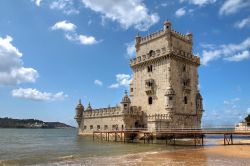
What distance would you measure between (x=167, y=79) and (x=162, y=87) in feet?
5.31

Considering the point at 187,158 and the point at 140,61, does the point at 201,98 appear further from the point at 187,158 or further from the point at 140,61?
the point at 187,158

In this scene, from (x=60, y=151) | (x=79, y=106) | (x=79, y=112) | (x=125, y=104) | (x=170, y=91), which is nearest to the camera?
(x=60, y=151)

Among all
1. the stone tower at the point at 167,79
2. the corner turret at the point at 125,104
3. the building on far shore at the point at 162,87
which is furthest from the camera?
the corner turret at the point at 125,104

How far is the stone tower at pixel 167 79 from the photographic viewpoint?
5009cm

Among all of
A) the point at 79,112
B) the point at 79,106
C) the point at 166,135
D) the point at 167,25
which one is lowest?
the point at 166,135

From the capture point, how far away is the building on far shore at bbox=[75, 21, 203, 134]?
165 ft

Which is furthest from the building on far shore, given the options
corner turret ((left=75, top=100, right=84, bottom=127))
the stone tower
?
corner turret ((left=75, top=100, right=84, bottom=127))

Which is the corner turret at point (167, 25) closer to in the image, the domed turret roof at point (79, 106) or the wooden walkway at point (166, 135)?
the wooden walkway at point (166, 135)

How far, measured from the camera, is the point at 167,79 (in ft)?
166

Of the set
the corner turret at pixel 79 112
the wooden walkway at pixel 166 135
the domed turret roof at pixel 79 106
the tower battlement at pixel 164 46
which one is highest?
the tower battlement at pixel 164 46

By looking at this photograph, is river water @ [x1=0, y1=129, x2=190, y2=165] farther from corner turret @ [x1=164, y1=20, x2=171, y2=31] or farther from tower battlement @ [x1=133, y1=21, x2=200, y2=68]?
corner turret @ [x1=164, y1=20, x2=171, y2=31]

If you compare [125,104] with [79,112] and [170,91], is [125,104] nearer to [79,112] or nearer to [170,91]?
[170,91]

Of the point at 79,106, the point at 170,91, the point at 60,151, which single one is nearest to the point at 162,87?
the point at 170,91

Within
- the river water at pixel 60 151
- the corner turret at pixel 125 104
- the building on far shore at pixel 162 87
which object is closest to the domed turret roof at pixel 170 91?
the building on far shore at pixel 162 87
